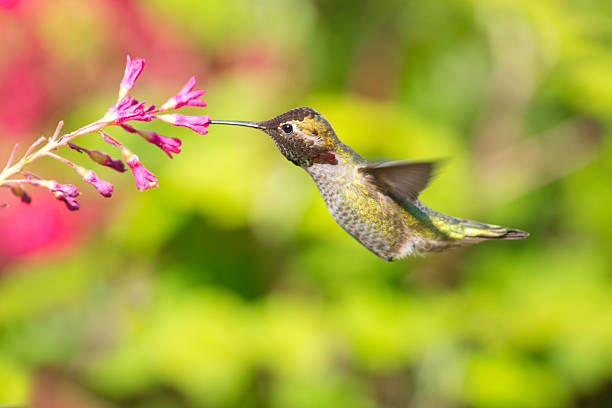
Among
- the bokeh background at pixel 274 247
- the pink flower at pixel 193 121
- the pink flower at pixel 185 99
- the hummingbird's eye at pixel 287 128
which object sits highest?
the bokeh background at pixel 274 247

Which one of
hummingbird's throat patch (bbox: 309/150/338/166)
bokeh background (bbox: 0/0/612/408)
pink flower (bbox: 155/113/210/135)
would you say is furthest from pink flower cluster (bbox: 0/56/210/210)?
bokeh background (bbox: 0/0/612/408)

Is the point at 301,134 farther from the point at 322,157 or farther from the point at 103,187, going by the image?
the point at 103,187

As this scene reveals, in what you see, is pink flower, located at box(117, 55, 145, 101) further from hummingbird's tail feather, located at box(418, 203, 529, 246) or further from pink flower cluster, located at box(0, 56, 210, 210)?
hummingbird's tail feather, located at box(418, 203, 529, 246)

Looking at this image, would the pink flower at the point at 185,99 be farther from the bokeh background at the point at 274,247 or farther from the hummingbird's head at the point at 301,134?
the bokeh background at the point at 274,247

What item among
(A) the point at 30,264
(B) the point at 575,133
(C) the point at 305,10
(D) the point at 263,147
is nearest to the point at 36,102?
(A) the point at 30,264

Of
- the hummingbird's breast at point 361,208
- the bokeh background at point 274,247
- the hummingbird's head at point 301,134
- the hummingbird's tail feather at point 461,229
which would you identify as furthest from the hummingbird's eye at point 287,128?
the bokeh background at point 274,247

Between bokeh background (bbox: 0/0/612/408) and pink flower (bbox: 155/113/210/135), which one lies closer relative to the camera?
pink flower (bbox: 155/113/210/135)

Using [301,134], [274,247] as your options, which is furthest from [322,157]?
[274,247]
